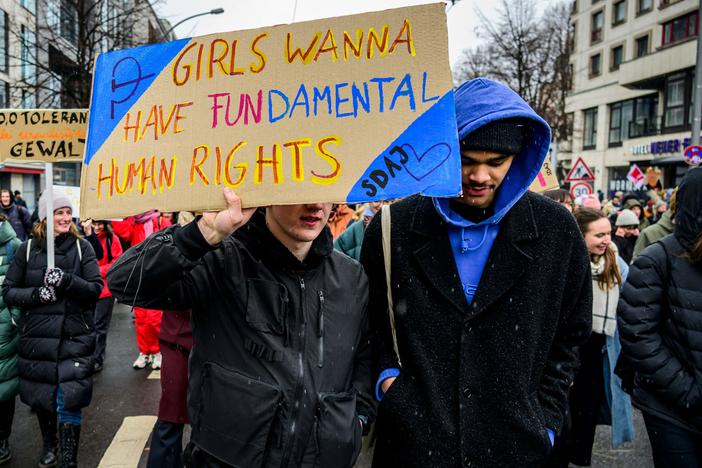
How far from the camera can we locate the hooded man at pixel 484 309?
1938 millimetres

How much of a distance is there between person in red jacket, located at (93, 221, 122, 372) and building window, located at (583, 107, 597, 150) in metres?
38.3

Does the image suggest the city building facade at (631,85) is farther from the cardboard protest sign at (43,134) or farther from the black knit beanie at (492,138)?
the cardboard protest sign at (43,134)

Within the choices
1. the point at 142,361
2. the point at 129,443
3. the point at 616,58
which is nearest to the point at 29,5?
the point at 142,361

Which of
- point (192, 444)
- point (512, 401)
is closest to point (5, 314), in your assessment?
point (192, 444)

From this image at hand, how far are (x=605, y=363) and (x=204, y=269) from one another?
10.00ft

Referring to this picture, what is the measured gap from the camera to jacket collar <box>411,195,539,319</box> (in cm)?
196

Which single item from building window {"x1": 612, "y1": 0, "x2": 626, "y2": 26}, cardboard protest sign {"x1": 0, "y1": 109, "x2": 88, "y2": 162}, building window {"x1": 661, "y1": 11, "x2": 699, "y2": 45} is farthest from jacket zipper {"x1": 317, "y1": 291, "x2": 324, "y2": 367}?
building window {"x1": 612, "y1": 0, "x2": 626, "y2": 26}

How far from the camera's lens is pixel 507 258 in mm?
2002

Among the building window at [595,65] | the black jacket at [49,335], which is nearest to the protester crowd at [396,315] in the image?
the black jacket at [49,335]

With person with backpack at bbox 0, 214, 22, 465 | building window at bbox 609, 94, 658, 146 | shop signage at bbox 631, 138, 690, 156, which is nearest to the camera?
person with backpack at bbox 0, 214, 22, 465

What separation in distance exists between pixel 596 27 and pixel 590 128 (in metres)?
7.17

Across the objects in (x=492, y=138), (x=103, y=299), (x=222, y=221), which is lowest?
(x=103, y=299)

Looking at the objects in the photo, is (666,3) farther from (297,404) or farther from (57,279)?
(297,404)

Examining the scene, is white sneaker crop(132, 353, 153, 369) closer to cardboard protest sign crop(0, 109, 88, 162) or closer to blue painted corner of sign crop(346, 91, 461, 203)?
cardboard protest sign crop(0, 109, 88, 162)
